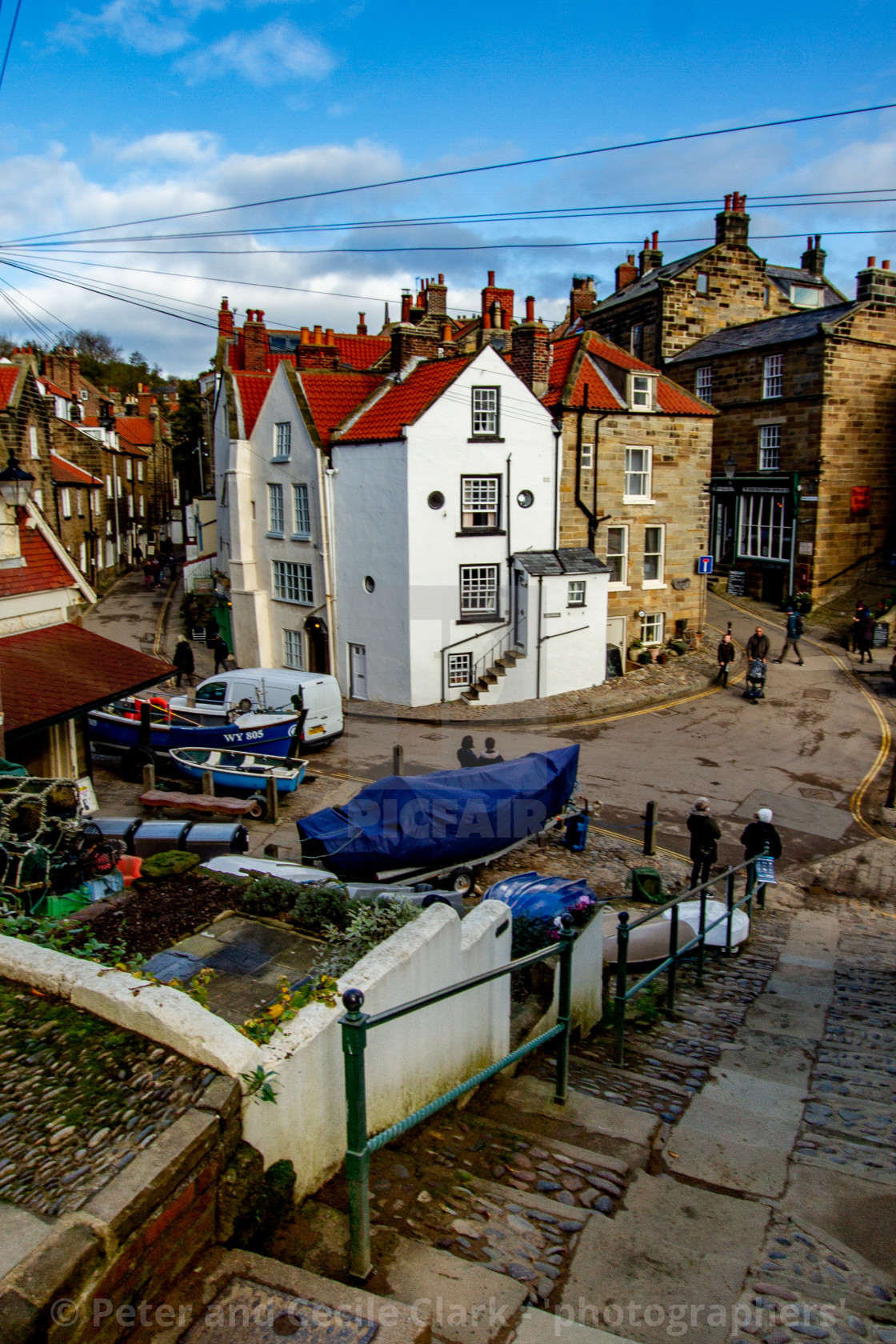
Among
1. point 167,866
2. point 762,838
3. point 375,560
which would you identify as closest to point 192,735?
point 375,560

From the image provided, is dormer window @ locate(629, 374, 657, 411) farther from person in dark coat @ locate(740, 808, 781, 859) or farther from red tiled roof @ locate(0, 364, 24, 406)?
red tiled roof @ locate(0, 364, 24, 406)

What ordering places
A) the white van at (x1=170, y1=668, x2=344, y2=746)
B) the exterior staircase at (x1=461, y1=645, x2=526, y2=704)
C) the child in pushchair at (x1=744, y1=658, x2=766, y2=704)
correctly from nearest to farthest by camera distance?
Result: 1. the white van at (x1=170, y1=668, x2=344, y2=746)
2. the child in pushchair at (x1=744, y1=658, x2=766, y2=704)
3. the exterior staircase at (x1=461, y1=645, x2=526, y2=704)

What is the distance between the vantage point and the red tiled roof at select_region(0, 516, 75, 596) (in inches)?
591

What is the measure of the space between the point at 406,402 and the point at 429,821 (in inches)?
675

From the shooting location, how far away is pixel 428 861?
13.6m

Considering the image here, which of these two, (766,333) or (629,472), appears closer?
(629,472)

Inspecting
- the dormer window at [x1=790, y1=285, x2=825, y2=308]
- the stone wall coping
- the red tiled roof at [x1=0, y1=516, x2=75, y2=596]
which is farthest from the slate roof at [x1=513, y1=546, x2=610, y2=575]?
the dormer window at [x1=790, y1=285, x2=825, y2=308]

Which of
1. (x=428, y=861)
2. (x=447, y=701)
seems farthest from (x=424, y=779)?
(x=447, y=701)

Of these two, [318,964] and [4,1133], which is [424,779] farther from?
[4,1133]

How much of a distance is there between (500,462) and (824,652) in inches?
554

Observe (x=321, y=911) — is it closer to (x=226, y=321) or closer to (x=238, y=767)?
(x=238, y=767)

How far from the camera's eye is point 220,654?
32688 millimetres

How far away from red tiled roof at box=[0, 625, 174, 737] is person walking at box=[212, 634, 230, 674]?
14874mm

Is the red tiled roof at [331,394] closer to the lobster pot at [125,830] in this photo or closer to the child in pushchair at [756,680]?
the child in pushchair at [756,680]
